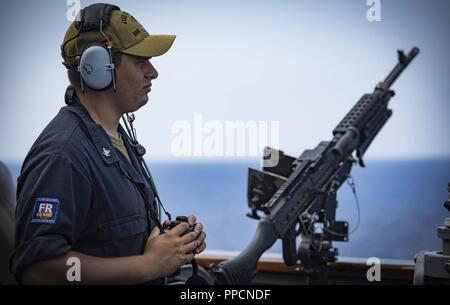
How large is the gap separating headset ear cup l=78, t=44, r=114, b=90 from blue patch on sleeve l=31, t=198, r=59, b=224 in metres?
0.32

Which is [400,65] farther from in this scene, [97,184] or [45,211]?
[45,211]

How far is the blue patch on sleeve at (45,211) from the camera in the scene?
121 cm

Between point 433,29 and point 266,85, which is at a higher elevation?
point 433,29

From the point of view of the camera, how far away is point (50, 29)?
2020 mm

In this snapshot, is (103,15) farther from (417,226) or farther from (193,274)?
(417,226)

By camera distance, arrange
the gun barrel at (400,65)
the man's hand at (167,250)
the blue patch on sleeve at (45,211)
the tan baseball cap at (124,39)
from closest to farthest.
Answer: the blue patch on sleeve at (45,211), the man's hand at (167,250), the tan baseball cap at (124,39), the gun barrel at (400,65)

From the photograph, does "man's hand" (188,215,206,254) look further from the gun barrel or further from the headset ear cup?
the gun barrel

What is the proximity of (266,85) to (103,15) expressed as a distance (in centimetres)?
78

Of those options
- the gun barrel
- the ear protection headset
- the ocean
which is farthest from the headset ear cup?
the gun barrel

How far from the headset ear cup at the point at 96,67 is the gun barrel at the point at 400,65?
3.08 ft

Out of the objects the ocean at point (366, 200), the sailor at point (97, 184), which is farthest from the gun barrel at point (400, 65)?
the sailor at point (97, 184)

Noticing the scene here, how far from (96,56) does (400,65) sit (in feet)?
3.22

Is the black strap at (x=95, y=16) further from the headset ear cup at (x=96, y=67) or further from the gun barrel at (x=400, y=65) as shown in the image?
the gun barrel at (x=400, y=65)
